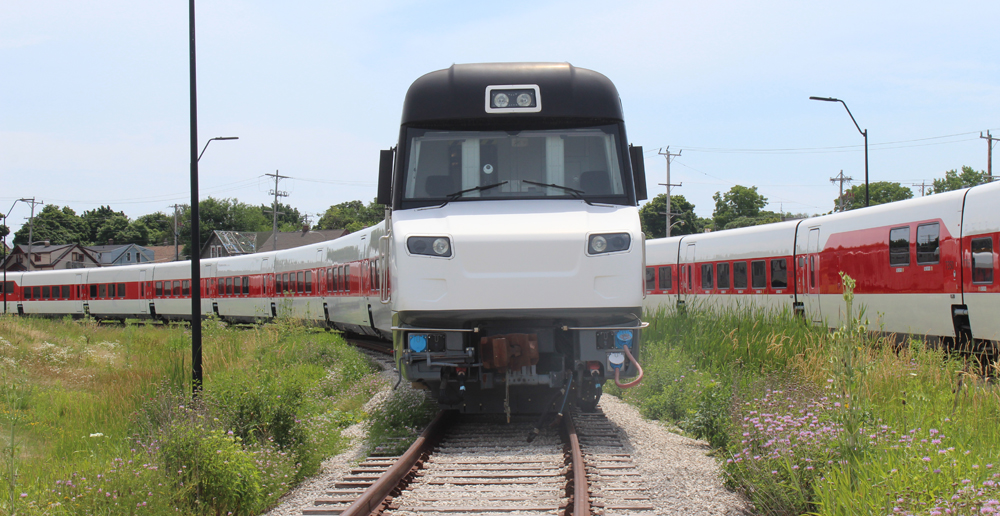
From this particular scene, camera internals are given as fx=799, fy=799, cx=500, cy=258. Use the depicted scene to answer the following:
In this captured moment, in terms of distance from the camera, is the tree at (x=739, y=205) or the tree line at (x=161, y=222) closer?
the tree at (x=739, y=205)

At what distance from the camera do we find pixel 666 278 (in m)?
24.5

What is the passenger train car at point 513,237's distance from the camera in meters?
7.03

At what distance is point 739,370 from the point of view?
9781 mm

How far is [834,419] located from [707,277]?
16.5 m

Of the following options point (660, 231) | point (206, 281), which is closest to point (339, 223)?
point (660, 231)

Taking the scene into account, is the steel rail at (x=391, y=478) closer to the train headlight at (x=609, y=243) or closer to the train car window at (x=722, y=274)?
the train headlight at (x=609, y=243)

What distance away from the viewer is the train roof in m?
7.87

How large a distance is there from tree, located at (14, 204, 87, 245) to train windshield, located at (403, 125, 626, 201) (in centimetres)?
13901

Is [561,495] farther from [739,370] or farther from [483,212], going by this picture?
[739,370]

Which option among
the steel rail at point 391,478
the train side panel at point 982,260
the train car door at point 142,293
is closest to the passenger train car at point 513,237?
the steel rail at point 391,478

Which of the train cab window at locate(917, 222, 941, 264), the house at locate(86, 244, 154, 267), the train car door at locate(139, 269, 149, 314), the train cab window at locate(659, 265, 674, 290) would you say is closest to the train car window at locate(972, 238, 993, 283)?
the train cab window at locate(917, 222, 941, 264)

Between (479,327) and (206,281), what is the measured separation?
3099 cm

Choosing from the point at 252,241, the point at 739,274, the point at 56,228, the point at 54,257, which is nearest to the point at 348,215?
the point at 252,241

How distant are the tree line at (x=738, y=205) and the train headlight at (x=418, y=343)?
8107cm
